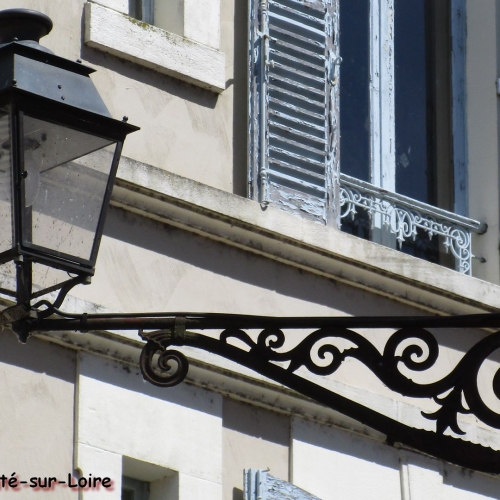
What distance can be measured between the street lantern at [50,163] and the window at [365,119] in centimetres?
294

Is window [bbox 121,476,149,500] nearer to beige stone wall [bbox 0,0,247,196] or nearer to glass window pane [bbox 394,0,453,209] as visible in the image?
beige stone wall [bbox 0,0,247,196]

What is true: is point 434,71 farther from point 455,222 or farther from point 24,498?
point 24,498

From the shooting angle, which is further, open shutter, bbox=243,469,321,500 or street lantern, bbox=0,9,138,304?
open shutter, bbox=243,469,321,500

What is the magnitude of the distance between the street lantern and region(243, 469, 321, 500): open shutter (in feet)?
9.01

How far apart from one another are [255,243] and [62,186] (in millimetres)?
3049

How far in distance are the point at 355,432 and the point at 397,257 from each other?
30.6 inches

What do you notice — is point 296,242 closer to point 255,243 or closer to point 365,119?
point 255,243

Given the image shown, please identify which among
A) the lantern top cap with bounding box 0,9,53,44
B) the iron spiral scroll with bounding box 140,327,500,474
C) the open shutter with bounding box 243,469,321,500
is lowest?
the iron spiral scroll with bounding box 140,327,500,474

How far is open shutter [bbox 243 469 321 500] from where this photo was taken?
7.45 metres

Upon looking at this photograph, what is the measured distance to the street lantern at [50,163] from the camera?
474 centimetres

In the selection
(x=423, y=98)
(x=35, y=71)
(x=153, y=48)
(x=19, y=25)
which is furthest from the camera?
(x=423, y=98)

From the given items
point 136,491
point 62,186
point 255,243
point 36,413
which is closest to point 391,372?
point 62,186

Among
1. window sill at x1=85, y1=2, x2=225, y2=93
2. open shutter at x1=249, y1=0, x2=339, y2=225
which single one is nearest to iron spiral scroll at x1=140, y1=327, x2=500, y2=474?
window sill at x1=85, y1=2, x2=225, y2=93

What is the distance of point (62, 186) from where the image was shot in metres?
4.84
